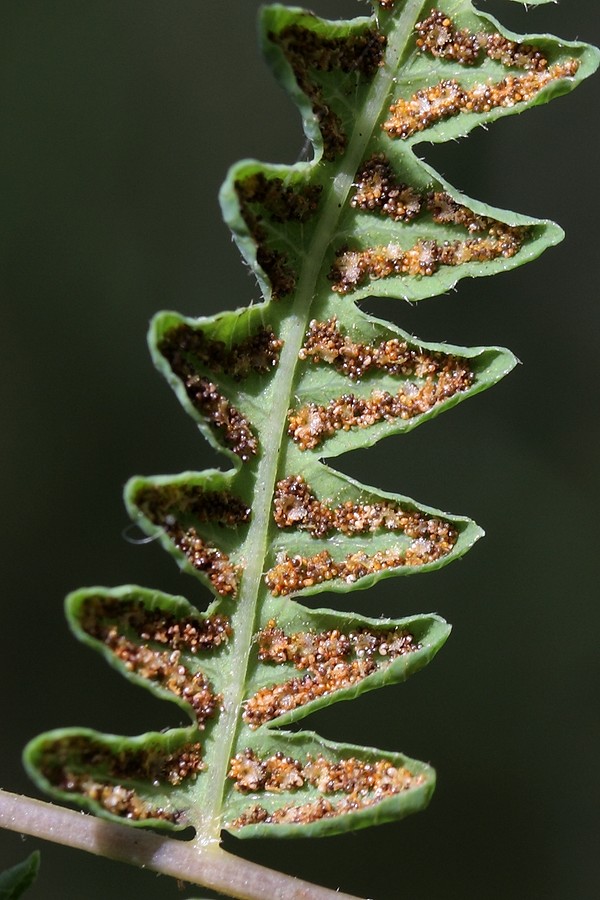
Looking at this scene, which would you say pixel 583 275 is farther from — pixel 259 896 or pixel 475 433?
pixel 259 896

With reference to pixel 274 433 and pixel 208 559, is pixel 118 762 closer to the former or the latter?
pixel 208 559

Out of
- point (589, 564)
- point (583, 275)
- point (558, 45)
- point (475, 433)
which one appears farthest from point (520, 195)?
point (558, 45)

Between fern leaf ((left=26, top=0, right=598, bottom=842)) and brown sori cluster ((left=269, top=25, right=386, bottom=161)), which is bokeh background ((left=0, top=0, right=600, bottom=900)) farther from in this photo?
brown sori cluster ((left=269, top=25, right=386, bottom=161))

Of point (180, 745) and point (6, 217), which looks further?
point (6, 217)

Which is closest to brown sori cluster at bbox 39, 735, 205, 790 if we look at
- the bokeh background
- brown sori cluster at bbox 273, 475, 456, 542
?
brown sori cluster at bbox 273, 475, 456, 542

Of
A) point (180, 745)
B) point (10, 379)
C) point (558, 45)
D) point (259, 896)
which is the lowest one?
point (259, 896)

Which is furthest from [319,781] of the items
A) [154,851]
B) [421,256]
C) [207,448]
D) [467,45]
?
[207,448]
